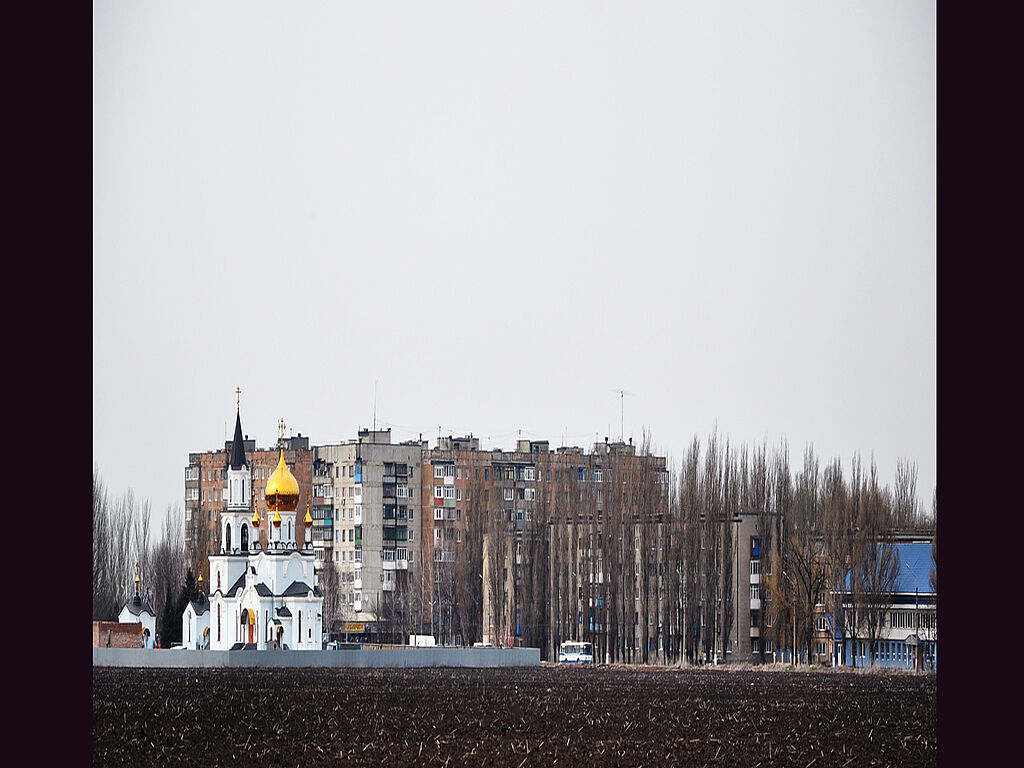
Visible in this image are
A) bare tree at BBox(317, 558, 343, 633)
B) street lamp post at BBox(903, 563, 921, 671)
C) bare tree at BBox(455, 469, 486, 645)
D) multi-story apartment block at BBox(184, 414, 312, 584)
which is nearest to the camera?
street lamp post at BBox(903, 563, 921, 671)

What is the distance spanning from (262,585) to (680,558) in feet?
32.2

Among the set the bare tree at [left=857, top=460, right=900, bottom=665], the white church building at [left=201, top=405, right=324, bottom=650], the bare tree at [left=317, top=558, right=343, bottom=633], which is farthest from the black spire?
the bare tree at [left=857, top=460, right=900, bottom=665]

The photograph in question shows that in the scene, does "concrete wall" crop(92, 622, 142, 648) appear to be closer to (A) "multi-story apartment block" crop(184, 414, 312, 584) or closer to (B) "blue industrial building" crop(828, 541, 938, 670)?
(A) "multi-story apartment block" crop(184, 414, 312, 584)

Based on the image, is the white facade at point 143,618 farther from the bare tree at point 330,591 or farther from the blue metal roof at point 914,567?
the blue metal roof at point 914,567

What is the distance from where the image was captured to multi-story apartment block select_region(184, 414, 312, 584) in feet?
Result: 186

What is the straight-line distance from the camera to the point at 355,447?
65000mm

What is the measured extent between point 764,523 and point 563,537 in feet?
19.3

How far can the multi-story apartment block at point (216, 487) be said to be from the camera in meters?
56.8

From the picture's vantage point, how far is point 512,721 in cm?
2481

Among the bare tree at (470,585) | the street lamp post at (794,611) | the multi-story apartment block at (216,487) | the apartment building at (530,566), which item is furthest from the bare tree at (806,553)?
the multi-story apartment block at (216,487)

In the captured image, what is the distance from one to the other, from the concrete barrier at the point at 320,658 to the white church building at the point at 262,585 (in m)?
2.48

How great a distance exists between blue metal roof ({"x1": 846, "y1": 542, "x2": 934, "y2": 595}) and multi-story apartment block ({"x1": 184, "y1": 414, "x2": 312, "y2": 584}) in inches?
626
